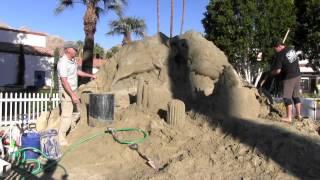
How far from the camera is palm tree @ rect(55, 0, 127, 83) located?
21.8 metres

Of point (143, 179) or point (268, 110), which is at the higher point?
point (268, 110)

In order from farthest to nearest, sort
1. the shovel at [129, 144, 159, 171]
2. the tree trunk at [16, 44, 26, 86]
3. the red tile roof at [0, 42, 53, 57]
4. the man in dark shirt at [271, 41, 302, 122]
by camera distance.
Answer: the tree trunk at [16, 44, 26, 86] < the red tile roof at [0, 42, 53, 57] < the man in dark shirt at [271, 41, 302, 122] < the shovel at [129, 144, 159, 171]

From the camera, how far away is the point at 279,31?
99.5ft

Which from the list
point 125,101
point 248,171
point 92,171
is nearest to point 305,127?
point 248,171

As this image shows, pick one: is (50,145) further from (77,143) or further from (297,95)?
(297,95)

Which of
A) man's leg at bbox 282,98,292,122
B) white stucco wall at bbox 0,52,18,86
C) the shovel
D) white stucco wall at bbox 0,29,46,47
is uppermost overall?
white stucco wall at bbox 0,29,46,47

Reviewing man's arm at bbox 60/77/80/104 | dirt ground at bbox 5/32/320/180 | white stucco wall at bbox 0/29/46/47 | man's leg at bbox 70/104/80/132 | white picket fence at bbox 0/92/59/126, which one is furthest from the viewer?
white stucco wall at bbox 0/29/46/47

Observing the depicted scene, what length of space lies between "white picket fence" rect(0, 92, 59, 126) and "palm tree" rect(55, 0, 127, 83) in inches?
284

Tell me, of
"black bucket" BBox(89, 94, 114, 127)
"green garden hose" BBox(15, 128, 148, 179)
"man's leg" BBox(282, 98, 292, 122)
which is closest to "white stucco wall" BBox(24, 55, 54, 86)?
"black bucket" BBox(89, 94, 114, 127)

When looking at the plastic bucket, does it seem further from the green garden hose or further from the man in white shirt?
the man in white shirt

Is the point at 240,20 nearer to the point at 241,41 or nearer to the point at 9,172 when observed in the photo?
the point at 241,41

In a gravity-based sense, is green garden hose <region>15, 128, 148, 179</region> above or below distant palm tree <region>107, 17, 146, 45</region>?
below

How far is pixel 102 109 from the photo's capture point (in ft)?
30.7

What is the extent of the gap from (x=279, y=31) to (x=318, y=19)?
95.2 inches
